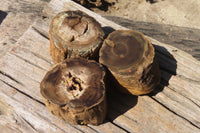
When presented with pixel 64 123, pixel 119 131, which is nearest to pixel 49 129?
pixel 64 123

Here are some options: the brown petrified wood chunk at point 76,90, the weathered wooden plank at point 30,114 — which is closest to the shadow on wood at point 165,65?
the brown petrified wood chunk at point 76,90

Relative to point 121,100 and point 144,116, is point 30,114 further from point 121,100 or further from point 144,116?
point 144,116

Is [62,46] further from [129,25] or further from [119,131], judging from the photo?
[129,25]

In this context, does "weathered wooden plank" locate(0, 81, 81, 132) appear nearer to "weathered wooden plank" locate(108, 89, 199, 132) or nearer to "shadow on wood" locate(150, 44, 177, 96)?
"weathered wooden plank" locate(108, 89, 199, 132)

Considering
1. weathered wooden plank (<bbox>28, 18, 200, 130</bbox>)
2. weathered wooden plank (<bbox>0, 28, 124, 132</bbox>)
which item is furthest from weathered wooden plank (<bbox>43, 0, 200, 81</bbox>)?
weathered wooden plank (<bbox>0, 28, 124, 132</bbox>)

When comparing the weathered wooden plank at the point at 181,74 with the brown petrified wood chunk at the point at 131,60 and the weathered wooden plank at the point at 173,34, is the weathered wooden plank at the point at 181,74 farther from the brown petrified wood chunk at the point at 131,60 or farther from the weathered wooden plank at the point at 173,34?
the weathered wooden plank at the point at 173,34
